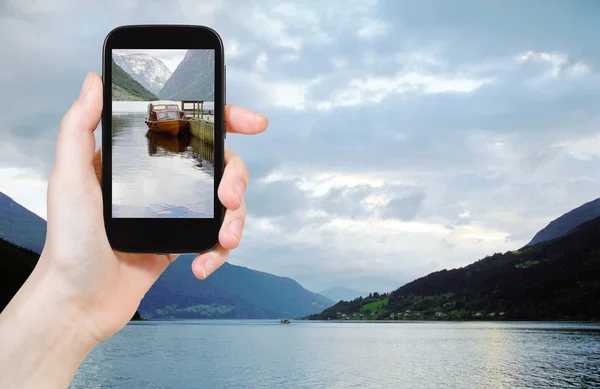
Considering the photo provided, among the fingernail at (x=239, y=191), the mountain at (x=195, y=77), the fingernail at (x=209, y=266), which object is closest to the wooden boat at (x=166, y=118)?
the mountain at (x=195, y=77)

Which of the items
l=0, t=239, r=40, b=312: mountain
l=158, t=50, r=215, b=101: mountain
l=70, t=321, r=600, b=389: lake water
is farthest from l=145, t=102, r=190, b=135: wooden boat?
l=0, t=239, r=40, b=312: mountain

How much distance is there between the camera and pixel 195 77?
16.9 ft

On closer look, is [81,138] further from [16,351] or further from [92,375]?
[92,375]

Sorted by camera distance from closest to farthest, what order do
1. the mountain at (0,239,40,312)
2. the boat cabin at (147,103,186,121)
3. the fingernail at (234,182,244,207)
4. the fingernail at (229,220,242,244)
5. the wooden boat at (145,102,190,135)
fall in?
the fingernail at (229,220,242,244) → the fingernail at (234,182,244,207) → the wooden boat at (145,102,190,135) → the boat cabin at (147,103,186,121) → the mountain at (0,239,40,312)

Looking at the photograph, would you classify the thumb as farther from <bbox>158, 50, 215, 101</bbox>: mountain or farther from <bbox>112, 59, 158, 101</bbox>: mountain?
<bbox>158, 50, 215, 101</bbox>: mountain

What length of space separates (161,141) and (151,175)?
→ 322mm

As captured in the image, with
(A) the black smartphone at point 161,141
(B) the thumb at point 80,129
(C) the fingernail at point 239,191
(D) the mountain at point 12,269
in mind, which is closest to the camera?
(B) the thumb at point 80,129

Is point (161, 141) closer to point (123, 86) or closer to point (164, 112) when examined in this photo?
point (164, 112)

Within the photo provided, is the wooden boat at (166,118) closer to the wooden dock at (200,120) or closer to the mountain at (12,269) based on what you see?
the wooden dock at (200,120)

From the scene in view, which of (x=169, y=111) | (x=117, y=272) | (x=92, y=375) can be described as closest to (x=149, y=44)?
(x=169, y=111)

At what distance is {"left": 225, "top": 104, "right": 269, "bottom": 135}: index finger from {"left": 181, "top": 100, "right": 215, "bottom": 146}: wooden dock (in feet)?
0.51

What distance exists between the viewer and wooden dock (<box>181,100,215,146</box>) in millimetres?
5059

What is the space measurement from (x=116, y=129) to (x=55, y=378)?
2018mm

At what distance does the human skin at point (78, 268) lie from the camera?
417 cm
